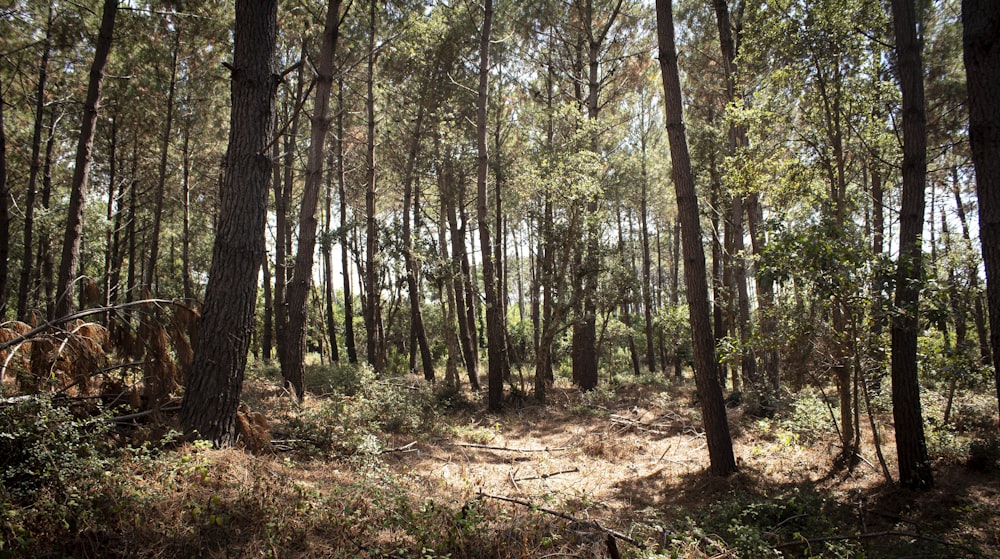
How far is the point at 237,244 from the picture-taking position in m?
4.41

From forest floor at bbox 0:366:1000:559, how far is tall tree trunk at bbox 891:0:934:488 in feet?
1.17

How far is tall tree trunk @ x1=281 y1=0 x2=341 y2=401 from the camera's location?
809cm

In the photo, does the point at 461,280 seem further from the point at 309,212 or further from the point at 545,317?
the point at 309,212

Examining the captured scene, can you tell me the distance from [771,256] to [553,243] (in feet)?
22.7

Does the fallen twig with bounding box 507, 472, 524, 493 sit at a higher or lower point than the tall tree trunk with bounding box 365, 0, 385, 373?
lower

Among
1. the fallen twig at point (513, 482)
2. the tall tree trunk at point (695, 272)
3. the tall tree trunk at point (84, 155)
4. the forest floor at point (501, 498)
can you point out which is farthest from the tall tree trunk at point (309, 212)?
the tall tree trunk at point (695, 272)

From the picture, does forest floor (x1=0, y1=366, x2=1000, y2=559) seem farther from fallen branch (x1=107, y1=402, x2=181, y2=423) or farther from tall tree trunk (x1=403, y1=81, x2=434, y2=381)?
tall tree trunk (x1=403, y1=81, x2=434, y2=381)

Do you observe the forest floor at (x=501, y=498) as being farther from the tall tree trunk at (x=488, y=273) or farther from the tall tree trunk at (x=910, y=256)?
the tall tree trunk at (x=488, y=273)

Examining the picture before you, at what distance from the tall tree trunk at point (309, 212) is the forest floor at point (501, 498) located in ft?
2.44

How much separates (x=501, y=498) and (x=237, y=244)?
3269 millimetres

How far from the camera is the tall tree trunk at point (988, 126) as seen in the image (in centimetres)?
342

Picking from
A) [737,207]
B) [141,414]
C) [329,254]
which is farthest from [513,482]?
[329,254]

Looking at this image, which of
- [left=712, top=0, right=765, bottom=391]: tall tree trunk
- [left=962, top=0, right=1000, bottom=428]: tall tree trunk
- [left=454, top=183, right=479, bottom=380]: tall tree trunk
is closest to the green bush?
[left=962, top=0, right=1000, bottom=428]: tall tree trunk

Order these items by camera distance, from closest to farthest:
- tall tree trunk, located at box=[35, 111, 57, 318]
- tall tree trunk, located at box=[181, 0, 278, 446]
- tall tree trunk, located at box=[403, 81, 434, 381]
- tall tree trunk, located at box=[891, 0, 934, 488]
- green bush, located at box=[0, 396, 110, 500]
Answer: green bush, located at box=[0, 396, 110, 500] → tall tree trunk, located at box=[181, 0, 278, 446] → tall tree trunk, located at box=[891, 0, 934, 488] → tall tree trunk, located at box=[35, 111, 57, 318] → tall tree trunk, located at box=[403, 81, 434, 381]
